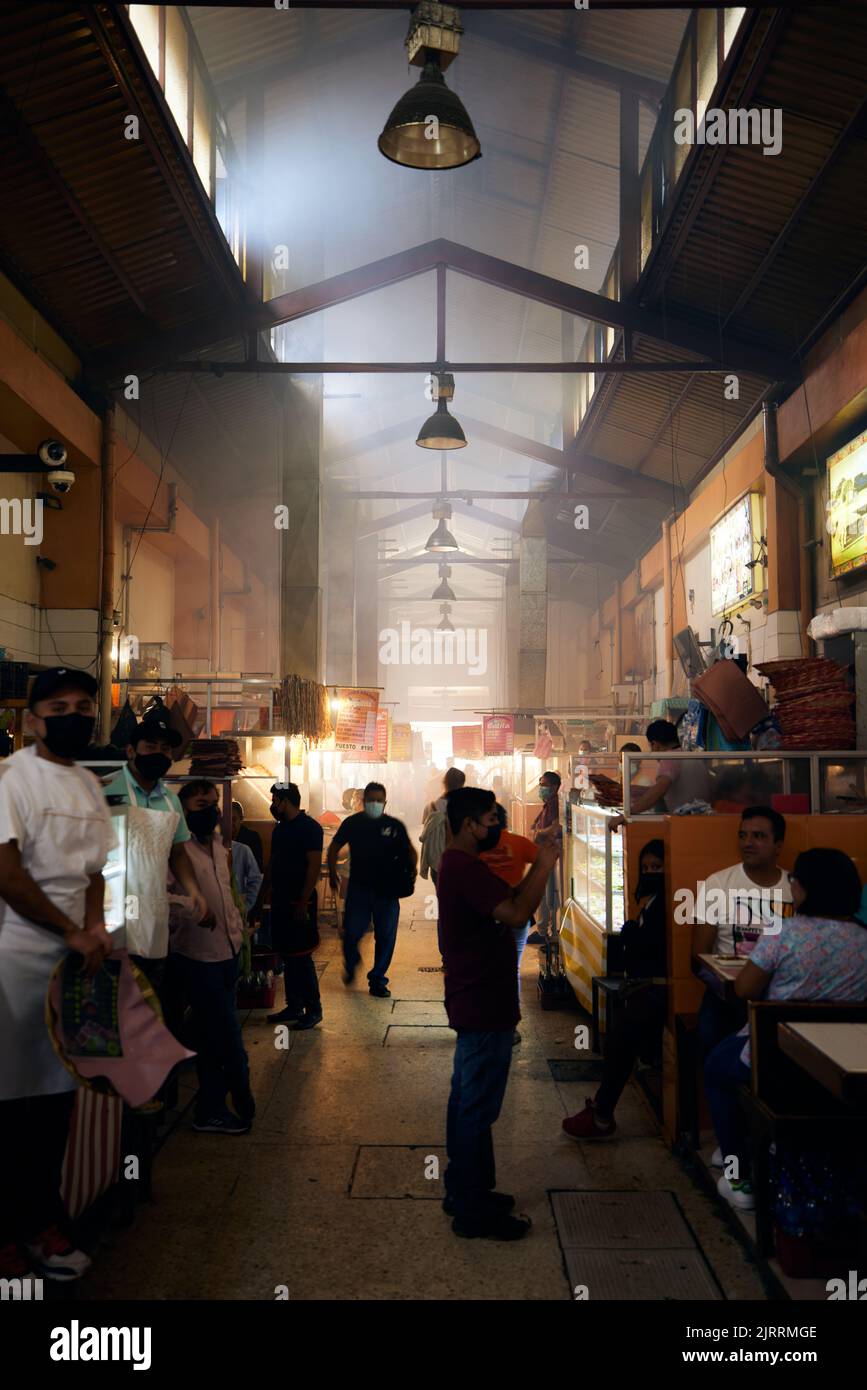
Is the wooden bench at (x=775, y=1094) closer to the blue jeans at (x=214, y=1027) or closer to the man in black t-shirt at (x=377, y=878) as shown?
the blue jeans at (x=214, y=1027)

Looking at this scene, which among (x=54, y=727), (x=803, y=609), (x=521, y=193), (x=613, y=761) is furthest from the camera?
(x=521, y=193)

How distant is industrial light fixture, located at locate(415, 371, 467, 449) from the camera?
34.1ft

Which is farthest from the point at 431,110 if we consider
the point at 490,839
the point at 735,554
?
the point at 735,554

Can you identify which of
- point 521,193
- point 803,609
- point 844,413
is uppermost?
point 521,193

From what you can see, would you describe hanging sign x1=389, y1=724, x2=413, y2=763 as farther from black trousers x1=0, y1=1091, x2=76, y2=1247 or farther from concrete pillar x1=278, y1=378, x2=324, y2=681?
black trousers x1=0, y1=1091, x2=76, y2=1247

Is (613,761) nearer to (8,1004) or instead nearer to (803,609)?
(803,609)

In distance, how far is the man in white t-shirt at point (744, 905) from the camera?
4.50m

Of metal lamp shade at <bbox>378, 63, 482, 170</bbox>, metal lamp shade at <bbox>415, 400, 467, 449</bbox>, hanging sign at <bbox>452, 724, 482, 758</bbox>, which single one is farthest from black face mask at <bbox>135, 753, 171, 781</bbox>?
hanging sign at <bbox>452, 724, 482, 758</bbox>

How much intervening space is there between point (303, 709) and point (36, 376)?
4436 millimetres

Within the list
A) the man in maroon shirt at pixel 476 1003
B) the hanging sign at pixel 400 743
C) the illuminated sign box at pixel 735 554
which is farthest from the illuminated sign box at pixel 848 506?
the hanging sign at pixel 400 743

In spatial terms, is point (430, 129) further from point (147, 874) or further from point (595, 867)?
point (595, 867)

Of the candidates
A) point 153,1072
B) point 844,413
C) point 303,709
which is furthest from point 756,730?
point 303,709

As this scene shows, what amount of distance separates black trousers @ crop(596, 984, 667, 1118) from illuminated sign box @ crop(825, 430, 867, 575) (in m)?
4.95
